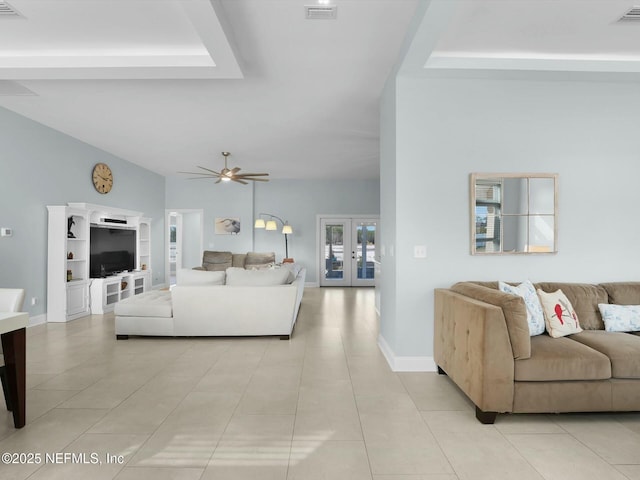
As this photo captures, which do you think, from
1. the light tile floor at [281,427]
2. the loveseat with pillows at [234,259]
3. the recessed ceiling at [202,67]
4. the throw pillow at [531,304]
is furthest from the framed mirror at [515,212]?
the loveseat with pillows at [234,259]

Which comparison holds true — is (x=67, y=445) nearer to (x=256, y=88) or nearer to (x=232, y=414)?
(x=232, y=414)

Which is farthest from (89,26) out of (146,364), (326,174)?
(326,174)

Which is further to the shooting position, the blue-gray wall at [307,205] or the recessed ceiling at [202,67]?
the blue-gray wall at [307,205]

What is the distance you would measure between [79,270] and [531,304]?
6.19 m

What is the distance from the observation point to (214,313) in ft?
14.0

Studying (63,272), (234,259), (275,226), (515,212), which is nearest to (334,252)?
A: (275,226)

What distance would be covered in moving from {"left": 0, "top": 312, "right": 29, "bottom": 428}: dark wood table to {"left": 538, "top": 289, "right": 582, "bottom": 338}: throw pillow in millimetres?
3607

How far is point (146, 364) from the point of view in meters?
3.44

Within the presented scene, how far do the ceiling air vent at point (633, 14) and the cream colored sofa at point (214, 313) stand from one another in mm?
3759

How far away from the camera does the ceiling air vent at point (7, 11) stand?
8.46 feet

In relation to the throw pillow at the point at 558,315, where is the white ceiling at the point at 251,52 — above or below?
above

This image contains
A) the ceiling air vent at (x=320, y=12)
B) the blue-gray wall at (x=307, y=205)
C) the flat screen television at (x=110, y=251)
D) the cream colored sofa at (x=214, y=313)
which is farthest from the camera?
the blue-gray wall at (x=307, y=205)

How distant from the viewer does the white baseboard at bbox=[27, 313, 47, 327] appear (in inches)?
190

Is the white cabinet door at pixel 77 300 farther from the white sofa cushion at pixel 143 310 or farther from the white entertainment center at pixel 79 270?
the white sofa cushion at pixel 143 310
